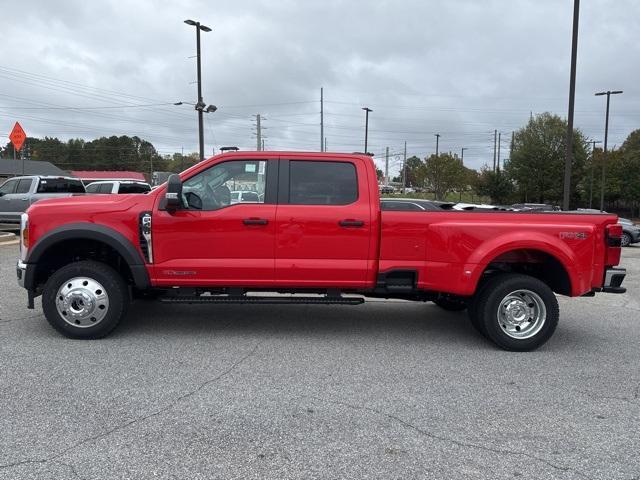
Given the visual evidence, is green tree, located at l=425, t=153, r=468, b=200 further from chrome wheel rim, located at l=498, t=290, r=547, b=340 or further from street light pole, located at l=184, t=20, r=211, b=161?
chrome wheel rim, located at l=498, t=290, r=547, b=340

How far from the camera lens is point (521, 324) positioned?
5.57m

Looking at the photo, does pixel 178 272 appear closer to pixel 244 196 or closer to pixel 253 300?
pixel 253 300

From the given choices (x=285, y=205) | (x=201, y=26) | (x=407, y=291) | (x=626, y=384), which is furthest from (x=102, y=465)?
(x=201, y=26)

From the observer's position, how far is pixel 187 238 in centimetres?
548

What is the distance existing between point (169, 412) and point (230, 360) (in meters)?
1.21

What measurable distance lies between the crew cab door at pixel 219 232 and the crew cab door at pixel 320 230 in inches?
5.5

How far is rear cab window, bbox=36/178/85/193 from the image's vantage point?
16231mm

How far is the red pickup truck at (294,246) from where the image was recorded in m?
5.44

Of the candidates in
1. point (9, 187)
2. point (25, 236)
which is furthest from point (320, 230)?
point (9, 187)

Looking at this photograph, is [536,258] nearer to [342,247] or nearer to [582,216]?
[582,216]

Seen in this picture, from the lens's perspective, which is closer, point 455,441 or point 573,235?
point 455,441

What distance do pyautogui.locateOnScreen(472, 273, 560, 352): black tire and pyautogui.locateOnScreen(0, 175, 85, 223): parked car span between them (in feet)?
45.9

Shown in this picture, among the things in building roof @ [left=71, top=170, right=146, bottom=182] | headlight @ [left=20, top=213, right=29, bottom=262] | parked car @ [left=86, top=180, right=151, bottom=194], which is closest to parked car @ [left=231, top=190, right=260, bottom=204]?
headlight @ [left=20, top=213, right=29, bottom=262]

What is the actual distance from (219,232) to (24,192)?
1330 cm
